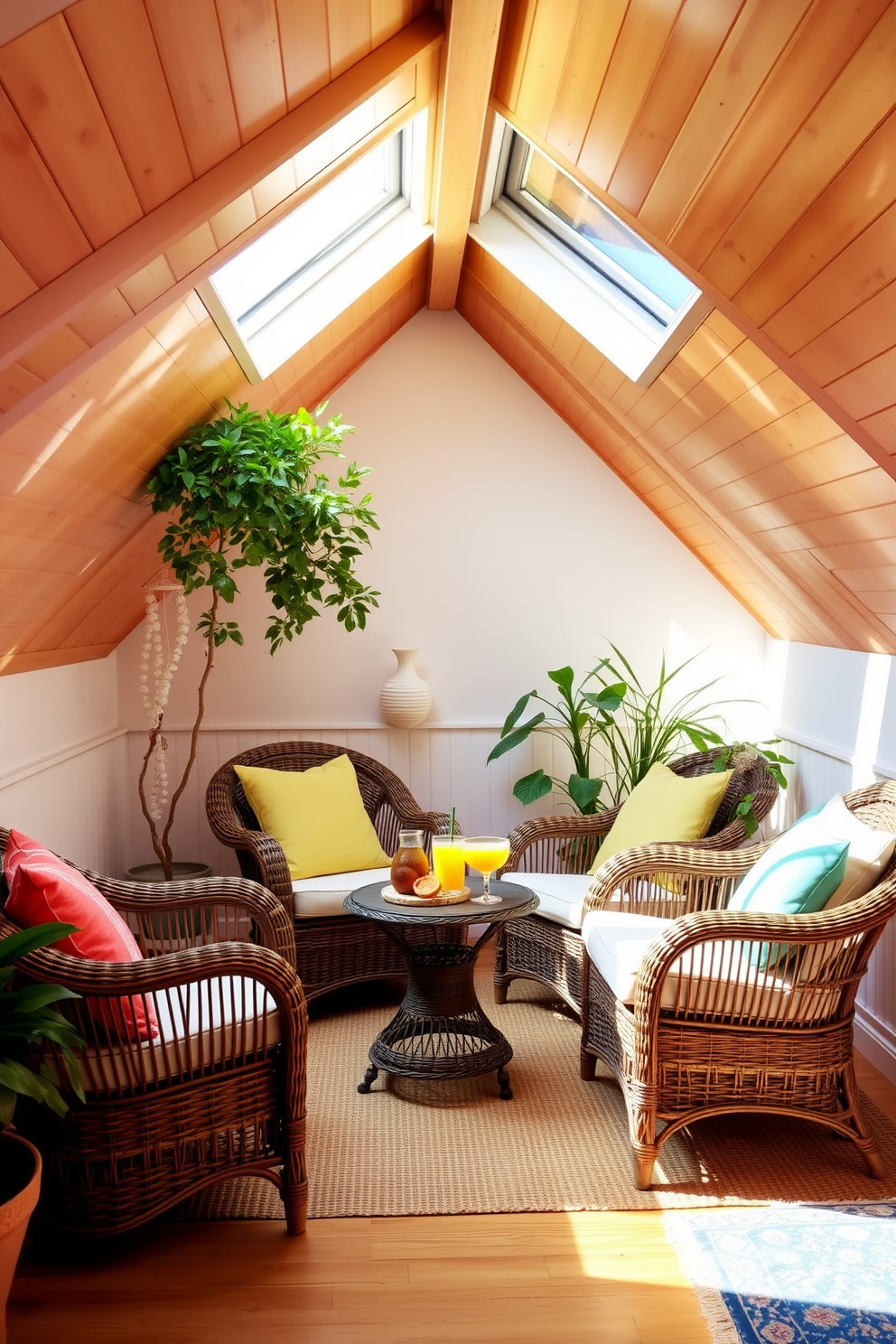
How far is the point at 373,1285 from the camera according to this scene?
2.16 meters

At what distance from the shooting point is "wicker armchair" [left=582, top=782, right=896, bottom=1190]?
2.50m

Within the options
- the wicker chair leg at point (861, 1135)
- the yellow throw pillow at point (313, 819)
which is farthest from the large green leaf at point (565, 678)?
the wicker chair leg at point (861, 1135)

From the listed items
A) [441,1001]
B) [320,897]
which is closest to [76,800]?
[320,897]

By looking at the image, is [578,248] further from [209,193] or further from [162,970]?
[162,970]

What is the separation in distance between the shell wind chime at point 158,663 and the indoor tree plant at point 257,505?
0.10 metres

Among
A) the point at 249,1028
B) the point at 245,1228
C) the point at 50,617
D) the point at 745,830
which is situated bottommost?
the point at 245,1228

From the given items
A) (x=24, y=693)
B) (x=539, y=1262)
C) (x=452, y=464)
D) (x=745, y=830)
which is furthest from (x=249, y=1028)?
(x=452, y=464)

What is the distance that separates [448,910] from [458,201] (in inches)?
82.0

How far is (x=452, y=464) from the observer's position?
460cm

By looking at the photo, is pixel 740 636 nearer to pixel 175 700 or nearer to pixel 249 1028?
pixel 175 700

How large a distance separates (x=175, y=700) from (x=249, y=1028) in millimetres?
2404

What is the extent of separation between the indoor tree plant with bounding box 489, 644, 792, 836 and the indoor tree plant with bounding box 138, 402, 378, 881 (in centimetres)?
93

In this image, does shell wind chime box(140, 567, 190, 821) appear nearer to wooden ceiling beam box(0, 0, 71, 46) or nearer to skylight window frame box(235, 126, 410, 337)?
skylight window frame box(235, 126, 410, 337)

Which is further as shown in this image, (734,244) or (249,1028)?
(249,1028)
